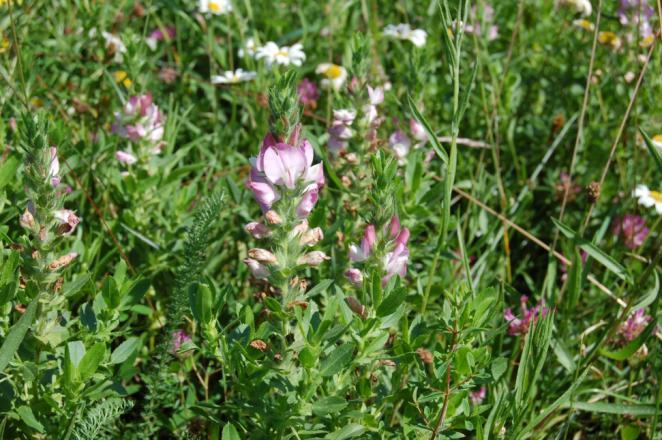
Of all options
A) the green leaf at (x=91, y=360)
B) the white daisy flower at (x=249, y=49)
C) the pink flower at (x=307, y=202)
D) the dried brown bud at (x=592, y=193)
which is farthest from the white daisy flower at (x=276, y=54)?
the green leaf at (x=91, y=360)

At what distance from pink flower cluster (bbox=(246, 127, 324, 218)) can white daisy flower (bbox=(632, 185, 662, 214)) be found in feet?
Answer: 6.36

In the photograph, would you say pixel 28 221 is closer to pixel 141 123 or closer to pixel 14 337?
pixel 14 337

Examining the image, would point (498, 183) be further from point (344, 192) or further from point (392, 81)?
point (392, 81)

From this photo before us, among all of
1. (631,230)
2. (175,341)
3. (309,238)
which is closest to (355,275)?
(309,238)

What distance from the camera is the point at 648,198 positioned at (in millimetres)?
3410

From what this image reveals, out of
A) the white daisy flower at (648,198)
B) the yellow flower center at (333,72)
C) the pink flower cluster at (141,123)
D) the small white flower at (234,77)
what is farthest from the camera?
the yellow flower center at (333,72)

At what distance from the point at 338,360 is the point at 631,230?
2007mm

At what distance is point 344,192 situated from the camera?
2.72 metres

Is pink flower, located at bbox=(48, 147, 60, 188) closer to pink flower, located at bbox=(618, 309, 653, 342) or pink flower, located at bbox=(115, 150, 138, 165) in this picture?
pink flower, located at bbox=(115, 150, 138, 165)

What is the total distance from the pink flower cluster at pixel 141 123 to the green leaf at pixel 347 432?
1385 mm

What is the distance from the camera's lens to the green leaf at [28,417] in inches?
80.9

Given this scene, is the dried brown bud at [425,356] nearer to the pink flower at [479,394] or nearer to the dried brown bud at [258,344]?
the dried brown bud at [258,344]

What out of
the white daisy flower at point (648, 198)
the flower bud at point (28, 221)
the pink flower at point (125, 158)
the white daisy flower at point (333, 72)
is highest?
the flower bud at point (28, 221)

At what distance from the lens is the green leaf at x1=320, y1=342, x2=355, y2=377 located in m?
1.94
